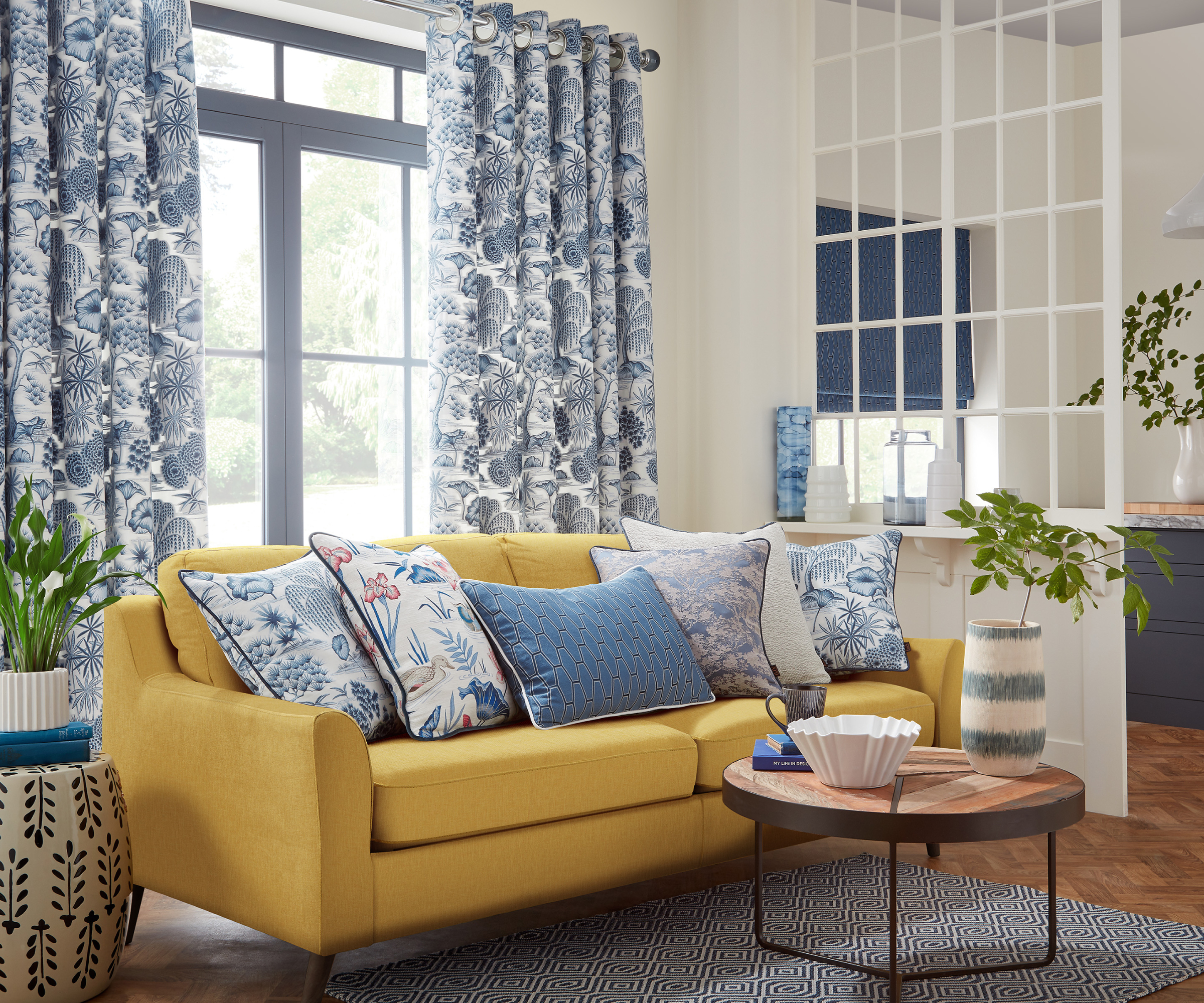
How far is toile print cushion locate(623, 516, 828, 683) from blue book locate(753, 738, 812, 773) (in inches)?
32.9

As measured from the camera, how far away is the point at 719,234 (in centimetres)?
448

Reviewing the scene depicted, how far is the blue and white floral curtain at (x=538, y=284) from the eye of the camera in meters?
3.78

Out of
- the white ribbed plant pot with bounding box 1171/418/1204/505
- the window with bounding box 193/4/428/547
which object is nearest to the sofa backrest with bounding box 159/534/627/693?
the window with bounding box 193/4/428/547

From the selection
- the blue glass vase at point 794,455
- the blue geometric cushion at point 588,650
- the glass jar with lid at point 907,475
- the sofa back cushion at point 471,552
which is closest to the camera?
the blue geometric cushion at point 588,650

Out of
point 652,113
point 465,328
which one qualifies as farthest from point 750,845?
point 652,113

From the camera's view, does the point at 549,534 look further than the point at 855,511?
No

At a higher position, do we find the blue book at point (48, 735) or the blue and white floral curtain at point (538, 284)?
the blue and white floral curtain at point (538, 284)

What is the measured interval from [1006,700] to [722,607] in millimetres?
914

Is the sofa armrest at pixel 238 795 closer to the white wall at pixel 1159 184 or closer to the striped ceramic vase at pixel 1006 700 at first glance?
the striped ceramic vase at pixel 1006 700

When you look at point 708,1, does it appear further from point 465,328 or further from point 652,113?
point 465,328

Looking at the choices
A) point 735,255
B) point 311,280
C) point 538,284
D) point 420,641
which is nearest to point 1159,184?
point 735,255

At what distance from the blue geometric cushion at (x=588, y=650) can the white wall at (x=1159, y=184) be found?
11.6 feet

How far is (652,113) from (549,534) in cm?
188

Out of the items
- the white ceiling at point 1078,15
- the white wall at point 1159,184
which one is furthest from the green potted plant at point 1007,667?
the white wall at point 1159,184
